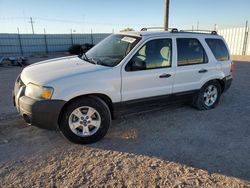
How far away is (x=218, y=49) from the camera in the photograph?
5324 millimetres

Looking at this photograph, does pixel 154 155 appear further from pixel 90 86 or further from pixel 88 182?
pixel 90 86

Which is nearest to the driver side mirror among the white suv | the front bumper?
the white suv

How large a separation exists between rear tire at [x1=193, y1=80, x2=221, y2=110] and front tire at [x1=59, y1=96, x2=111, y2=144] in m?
2.40

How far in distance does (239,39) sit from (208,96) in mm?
16781

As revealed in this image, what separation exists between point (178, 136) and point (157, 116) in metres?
0.96

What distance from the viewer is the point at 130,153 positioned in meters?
3.46

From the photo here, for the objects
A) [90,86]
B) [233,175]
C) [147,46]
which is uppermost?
[147,46]

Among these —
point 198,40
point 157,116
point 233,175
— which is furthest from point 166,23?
point 233,175

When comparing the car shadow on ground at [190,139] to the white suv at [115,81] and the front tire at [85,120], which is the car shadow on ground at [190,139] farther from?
the white suv at [115,81]

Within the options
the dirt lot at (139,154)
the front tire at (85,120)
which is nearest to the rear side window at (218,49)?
the dirt lot at (139,154)

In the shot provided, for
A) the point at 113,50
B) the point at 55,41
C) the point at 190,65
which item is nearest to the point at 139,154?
the point at 113,50

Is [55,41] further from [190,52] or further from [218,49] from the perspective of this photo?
[190,52]

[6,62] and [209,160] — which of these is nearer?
[209,160]

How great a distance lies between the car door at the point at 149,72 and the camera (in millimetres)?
3965
